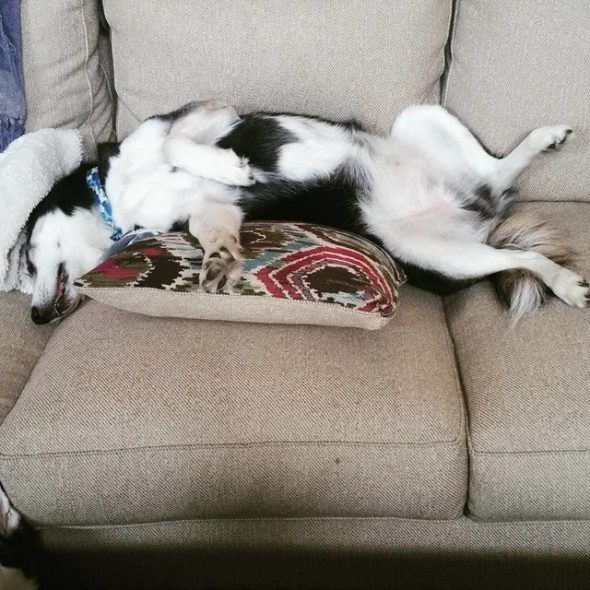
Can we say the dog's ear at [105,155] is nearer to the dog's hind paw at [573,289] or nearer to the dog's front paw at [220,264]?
the dog's front paw at [220,264]

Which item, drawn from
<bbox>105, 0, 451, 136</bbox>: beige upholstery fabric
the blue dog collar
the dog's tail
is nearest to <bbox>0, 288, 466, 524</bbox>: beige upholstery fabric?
the dog's tail

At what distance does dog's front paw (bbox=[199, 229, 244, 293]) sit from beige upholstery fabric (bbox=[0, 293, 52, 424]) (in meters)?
0.49

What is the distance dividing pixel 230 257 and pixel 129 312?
0.28 m

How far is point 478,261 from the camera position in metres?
1.58

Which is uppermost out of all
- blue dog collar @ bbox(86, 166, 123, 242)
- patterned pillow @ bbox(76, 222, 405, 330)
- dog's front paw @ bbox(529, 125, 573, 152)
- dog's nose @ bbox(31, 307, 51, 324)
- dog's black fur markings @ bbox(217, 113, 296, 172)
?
dog's front paw @ bbox(529, 125, 573, 152)

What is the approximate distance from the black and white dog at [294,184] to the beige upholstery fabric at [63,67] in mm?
153

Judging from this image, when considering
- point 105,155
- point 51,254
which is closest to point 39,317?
point 51,254

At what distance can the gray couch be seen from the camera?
1188mm

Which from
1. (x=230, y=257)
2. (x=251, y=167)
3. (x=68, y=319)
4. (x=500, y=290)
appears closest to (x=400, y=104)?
(x=251, y=167)

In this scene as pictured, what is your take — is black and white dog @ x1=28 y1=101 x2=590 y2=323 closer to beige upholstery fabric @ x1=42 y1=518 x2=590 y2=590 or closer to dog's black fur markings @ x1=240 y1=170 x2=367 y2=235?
dog's black fur markings @ x1=240 y1=170 x2=367 y2=235

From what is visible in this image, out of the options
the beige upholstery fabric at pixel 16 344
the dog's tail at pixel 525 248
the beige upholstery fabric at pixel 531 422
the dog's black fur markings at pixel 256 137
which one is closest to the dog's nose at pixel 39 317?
the beige upholstery fabric at pixel 16 344

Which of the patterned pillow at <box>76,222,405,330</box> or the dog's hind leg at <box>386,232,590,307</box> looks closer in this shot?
the patterned pillow at <box>76,222,405,330</box>

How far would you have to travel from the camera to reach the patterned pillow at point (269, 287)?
50.1 inches

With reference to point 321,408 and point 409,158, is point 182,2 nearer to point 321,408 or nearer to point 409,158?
point 409,158
